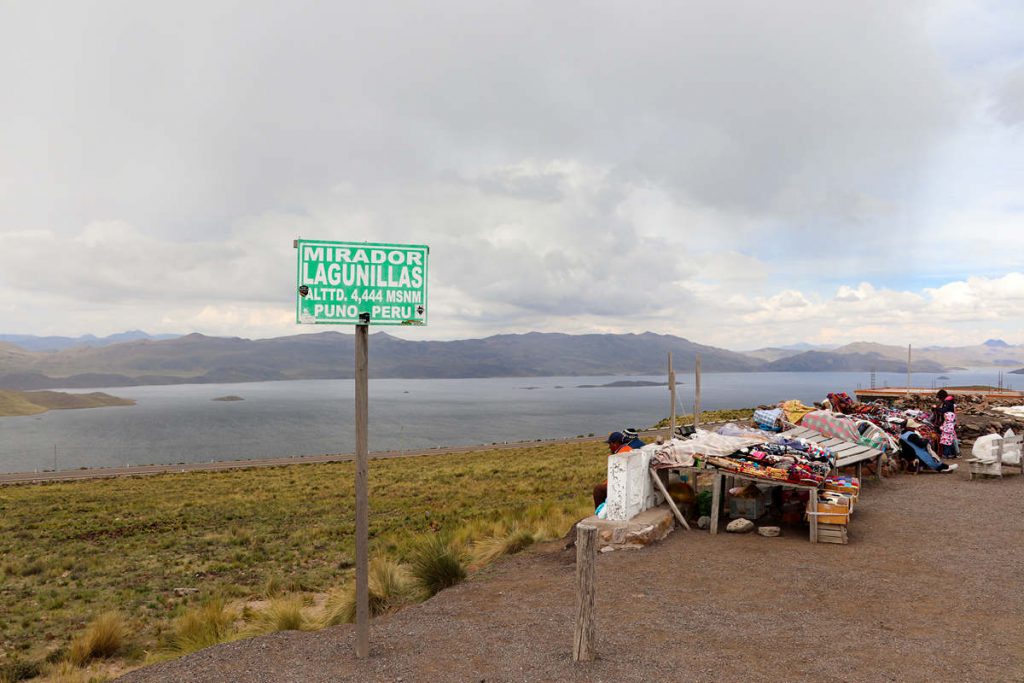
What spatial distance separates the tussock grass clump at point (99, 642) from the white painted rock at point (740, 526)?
9.52 m

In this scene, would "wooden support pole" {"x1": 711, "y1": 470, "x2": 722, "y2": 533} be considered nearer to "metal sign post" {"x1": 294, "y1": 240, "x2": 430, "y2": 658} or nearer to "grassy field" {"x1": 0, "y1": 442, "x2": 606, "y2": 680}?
"grassy field" {"x1": 0, "y1": 442, "x2": 606, "y2": 680}

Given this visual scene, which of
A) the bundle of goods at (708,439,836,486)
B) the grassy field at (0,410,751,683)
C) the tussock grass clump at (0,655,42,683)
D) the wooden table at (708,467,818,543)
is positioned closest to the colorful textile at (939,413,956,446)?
the bundle of goods at (708,439,836,486)

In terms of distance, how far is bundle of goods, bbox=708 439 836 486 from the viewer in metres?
9.83

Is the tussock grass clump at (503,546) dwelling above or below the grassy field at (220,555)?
above

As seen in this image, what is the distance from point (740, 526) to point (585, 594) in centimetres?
575

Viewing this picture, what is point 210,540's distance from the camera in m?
16.9

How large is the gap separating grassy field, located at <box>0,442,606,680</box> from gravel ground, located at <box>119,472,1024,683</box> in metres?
2.58

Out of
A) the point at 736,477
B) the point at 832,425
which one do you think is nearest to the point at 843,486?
the point at 736,477

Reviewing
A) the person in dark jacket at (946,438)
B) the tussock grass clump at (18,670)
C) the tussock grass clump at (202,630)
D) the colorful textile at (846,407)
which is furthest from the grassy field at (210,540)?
the person in dark jacket at (946,438)

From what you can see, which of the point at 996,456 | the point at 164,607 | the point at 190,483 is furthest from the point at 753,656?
the point at 190,483

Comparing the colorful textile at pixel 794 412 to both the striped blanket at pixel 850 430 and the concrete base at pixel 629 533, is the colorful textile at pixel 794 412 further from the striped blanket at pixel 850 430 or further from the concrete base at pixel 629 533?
the concrete base at pixel 629 533

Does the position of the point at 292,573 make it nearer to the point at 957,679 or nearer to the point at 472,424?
the point at 957,679

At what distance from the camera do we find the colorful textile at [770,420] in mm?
17344

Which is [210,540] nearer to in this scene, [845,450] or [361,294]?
[361,294]
